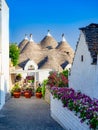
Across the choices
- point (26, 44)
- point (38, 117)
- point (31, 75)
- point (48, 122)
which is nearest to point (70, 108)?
point (48, 122)

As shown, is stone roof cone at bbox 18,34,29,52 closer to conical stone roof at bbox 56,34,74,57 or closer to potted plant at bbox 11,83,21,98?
conical stone roof at bbox 56,34,74,57

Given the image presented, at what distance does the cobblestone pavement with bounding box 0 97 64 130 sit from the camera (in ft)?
56.0

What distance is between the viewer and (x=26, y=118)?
1994 centimetres

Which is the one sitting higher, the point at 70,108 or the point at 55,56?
the point at 55,56

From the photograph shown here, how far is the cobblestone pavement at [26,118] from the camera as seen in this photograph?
56.0 ft

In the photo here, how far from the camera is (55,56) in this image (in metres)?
53.0

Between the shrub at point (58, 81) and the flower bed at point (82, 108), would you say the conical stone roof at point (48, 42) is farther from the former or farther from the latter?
the flower bed at point (82, 108)

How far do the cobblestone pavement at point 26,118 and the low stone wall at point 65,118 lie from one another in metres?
0.32

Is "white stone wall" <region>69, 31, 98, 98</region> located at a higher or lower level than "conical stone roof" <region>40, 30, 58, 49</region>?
lower

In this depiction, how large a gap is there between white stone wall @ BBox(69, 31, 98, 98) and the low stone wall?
1321 millimetres

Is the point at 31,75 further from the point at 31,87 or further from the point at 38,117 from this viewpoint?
the point at 38,117

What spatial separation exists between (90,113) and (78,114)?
1.82 meters

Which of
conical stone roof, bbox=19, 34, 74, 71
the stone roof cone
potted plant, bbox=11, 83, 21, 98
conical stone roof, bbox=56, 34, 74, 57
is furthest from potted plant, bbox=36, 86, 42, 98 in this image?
the stone roof cone

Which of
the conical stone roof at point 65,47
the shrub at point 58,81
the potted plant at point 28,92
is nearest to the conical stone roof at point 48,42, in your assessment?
the conical stone roof at point 65,47
